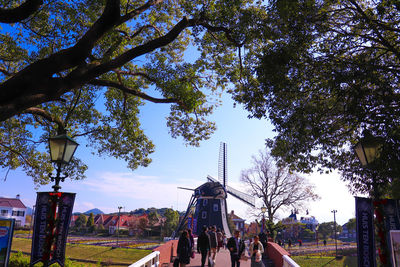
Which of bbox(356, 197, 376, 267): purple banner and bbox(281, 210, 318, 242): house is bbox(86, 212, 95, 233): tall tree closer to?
bbox(281, 210, 318, 242): house

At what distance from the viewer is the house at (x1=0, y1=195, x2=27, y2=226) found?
68.3 meters

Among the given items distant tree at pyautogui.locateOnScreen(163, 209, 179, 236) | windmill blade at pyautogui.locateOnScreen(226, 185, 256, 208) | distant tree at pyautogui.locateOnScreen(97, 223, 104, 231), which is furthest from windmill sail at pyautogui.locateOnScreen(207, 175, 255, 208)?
distant tree at pyautogui.locateOnScreen(97, 223, 104, 231)

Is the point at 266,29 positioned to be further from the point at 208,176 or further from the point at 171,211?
the point at 171,211

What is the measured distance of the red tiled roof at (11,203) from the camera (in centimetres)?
6936

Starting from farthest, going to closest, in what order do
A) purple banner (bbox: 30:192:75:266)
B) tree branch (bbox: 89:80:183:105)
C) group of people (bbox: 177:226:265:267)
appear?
group of people (bbox: 177:226:265:267) < tree branch (bbox: 89:80:183:105) < purple banner (bbox: 30:192:75:266)

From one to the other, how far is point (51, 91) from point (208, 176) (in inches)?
1670

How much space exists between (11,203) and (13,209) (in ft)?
5.24

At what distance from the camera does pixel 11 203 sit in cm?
7075

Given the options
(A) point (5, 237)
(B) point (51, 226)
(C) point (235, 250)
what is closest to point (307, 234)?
(C) point (235, 250)

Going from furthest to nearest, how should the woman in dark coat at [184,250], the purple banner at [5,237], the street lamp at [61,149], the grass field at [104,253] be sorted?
the grass field at [104,253]
the woman in dark coat at [184,250]
the street lamp at [61,149]
the purple banner at [5,237]

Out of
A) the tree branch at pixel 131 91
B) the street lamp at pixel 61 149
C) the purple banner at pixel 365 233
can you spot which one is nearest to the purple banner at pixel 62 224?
the street lamp at pixel 61 149

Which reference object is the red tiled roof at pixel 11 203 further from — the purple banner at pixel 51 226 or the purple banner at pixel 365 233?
the purple banner at pixel 365 233

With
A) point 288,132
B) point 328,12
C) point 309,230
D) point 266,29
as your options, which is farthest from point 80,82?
point 309,230

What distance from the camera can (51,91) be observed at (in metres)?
6.99
